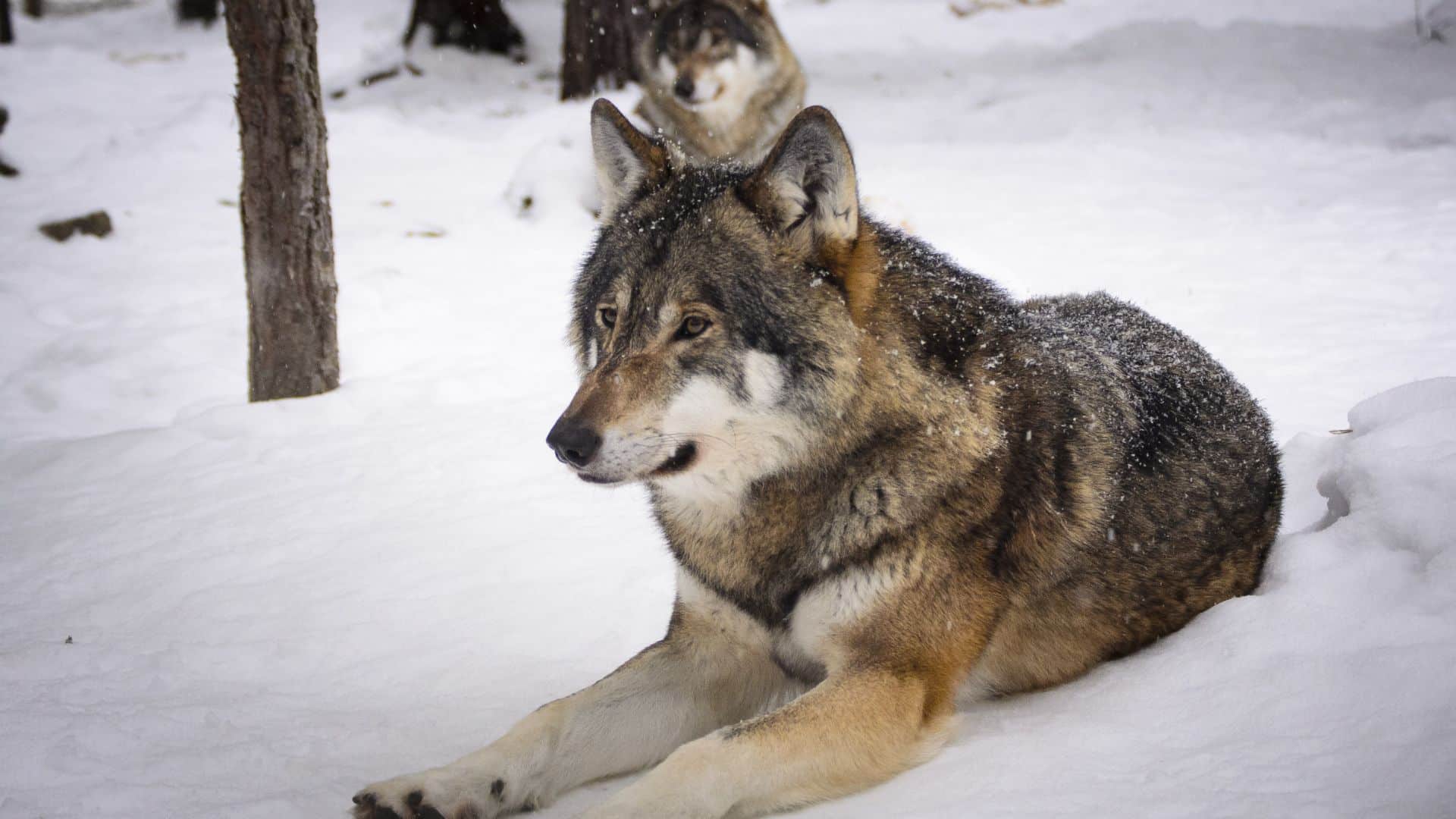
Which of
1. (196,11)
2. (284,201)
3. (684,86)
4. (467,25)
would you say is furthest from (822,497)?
(196,11)

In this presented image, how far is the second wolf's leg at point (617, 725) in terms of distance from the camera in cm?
254

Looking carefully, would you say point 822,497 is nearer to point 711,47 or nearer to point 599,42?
point 711,47

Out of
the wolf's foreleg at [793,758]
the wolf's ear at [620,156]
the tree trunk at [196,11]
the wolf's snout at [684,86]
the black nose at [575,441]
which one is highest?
the wolf's ear at [620,156]

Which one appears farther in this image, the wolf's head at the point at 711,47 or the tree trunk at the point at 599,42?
the tree trunk at the point at 599,42

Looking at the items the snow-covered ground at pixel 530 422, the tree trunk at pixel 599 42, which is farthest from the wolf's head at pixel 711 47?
the tree trunk at pixel 599 42

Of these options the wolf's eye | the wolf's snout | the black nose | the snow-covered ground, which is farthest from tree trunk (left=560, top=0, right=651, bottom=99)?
the black nose

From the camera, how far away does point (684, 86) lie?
9570mm

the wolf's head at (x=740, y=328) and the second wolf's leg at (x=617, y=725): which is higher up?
the wolf's head at (x=740, y=328)

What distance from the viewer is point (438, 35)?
15.5m

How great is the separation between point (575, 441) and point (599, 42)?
1125 cm

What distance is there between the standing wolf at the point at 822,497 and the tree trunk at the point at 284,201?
2.99m

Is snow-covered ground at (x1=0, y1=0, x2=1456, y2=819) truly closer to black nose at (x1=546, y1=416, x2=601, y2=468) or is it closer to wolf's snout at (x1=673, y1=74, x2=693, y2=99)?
black nose at (x1=546, y1=416, x2=601, y2=468)

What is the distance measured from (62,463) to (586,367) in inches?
151

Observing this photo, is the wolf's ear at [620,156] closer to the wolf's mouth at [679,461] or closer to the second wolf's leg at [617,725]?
the wolf's mouth at [679,461]
